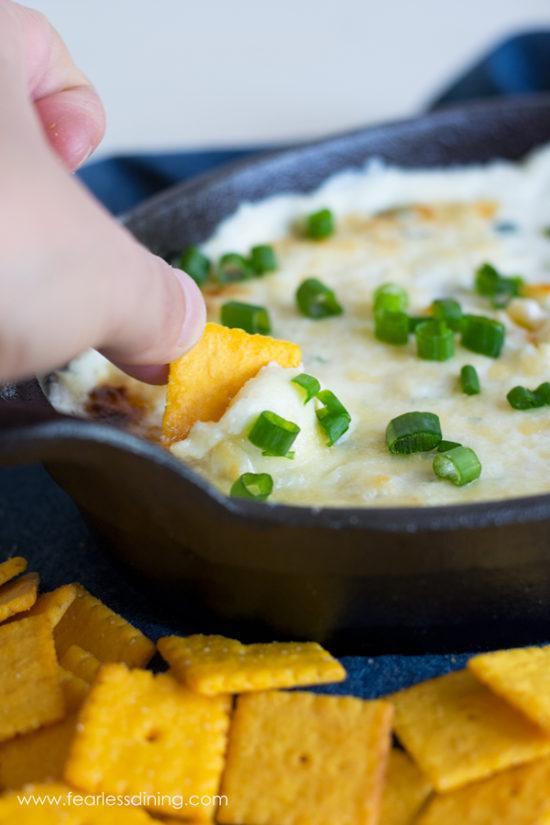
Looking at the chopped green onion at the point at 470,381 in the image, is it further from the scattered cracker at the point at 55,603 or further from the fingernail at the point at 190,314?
the scattered cracker at the point at 55,603

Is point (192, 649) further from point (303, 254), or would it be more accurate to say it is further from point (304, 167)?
point (304, 167)

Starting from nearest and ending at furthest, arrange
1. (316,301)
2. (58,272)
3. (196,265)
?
(58,272), (316,301), (196,265)

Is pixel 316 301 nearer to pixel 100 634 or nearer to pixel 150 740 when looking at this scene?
pixel 100 634

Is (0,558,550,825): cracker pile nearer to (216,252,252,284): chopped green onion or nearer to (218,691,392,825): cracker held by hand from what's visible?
(218,691,392,825): cracker held by hand

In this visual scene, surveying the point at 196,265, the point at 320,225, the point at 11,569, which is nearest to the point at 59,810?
the point at 11,569

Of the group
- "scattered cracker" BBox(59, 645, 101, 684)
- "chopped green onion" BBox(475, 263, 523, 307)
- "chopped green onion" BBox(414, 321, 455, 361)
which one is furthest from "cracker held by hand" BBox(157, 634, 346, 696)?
"chopped green onion" BBox(475, 263, 523, 307)
